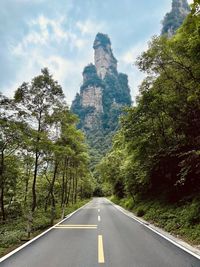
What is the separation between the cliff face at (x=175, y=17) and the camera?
136238 mm

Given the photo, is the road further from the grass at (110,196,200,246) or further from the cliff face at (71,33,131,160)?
the cliff face at (71,33,131,160)

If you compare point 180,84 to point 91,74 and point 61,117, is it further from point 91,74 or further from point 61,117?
point 91,74

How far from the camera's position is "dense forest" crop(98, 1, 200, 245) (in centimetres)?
1187

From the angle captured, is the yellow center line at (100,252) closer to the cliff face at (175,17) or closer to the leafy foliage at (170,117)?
the leafy foliage at (170,117)

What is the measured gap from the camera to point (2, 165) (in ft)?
55.7

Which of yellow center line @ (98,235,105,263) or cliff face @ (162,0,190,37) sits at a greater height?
cliff face @ (162,0,190,37)

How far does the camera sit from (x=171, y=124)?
53.8 ft

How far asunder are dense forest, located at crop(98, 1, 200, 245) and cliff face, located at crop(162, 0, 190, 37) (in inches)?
4756

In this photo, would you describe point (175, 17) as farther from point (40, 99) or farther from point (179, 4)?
point (40, 99)

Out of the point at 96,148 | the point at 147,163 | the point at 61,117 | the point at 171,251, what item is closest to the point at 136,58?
the point at 61,117

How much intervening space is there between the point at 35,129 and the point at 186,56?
9.28m

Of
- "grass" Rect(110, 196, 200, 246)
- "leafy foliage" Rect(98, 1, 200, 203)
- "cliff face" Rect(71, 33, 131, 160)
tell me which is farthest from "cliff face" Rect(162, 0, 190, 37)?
"grass" Rect(110, 196, 200, 246)

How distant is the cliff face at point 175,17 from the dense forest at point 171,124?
12079 centimetres

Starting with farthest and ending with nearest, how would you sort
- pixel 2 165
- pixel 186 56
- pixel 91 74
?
1. pixel 91 74
2. pixel 2 165
3. pixel 186 56
